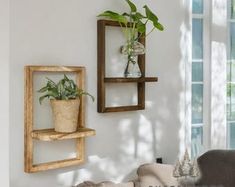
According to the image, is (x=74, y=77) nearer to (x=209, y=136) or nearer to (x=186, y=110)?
(x=186, y=110)

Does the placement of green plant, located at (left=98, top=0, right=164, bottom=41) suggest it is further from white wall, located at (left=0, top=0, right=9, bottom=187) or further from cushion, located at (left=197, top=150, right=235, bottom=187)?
cushion, located at (left=197, top=150, right=235, bottom=187)

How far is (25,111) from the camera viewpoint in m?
2.35

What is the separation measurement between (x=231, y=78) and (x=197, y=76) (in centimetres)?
→ 39

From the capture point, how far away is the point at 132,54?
111 inches

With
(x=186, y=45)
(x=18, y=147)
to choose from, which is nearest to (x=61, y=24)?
(x=18, y=147)

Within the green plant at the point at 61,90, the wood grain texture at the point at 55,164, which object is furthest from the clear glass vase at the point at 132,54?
the wood grain texture at the point at 55,164

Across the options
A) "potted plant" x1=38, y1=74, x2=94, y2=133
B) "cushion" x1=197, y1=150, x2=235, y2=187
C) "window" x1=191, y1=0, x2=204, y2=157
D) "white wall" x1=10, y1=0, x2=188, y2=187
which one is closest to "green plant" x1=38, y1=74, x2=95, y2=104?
"potted plant" x1=38, y1=74, x2=94, y2=133

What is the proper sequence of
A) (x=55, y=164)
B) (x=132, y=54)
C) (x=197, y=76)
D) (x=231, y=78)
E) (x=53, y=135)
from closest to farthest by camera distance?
(x=53, y=135), (x=55, y=164), (x=132, y=54), (x=197, y=76), (x=231, y=78)

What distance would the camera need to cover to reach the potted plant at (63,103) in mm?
2350

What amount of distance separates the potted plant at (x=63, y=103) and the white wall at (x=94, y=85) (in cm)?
17

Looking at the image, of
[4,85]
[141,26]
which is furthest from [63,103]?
[141,26]

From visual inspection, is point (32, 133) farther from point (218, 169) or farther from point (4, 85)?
point (218, 169)

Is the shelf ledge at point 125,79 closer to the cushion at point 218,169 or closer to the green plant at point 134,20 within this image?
the green plant at point 134,20

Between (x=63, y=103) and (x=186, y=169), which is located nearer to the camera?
(x=186, y=169)
